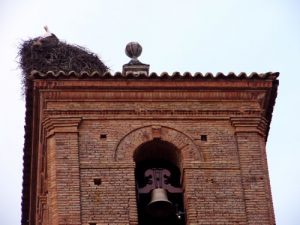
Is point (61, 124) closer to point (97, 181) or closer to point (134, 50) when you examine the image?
point (97, 181)

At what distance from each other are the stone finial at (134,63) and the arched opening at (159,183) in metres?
1.53

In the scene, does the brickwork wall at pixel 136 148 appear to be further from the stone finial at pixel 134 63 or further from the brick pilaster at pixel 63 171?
the stone finial at pixel 134 63

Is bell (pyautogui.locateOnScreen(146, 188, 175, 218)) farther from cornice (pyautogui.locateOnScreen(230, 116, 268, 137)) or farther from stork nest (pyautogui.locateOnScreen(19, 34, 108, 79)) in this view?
stork nest (pyautogui.locateOnScreen(19, 34, 108, 79))

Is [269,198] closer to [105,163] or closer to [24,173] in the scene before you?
[105,163]

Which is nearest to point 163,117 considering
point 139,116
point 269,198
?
point 139,116

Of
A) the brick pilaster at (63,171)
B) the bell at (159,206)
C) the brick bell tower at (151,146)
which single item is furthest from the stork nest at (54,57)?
the bell at (159,206)

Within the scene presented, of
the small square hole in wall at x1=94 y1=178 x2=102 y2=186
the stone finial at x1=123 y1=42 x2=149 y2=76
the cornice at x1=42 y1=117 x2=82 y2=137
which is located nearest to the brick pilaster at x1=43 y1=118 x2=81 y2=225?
the cornice at x1=42 y1=117 x2=82 y2=137

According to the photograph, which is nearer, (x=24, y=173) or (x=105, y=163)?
(x=105, y=163)

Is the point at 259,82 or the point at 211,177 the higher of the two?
the point at 259,82

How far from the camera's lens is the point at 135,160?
25844 millimetres

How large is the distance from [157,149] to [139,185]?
0.74m

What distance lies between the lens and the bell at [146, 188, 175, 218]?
2514 centimetres

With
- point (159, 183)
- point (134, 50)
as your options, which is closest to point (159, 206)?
point (159, 183)

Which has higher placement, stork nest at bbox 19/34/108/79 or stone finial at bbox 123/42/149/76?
stork nest at bbox 19/34/108/79
